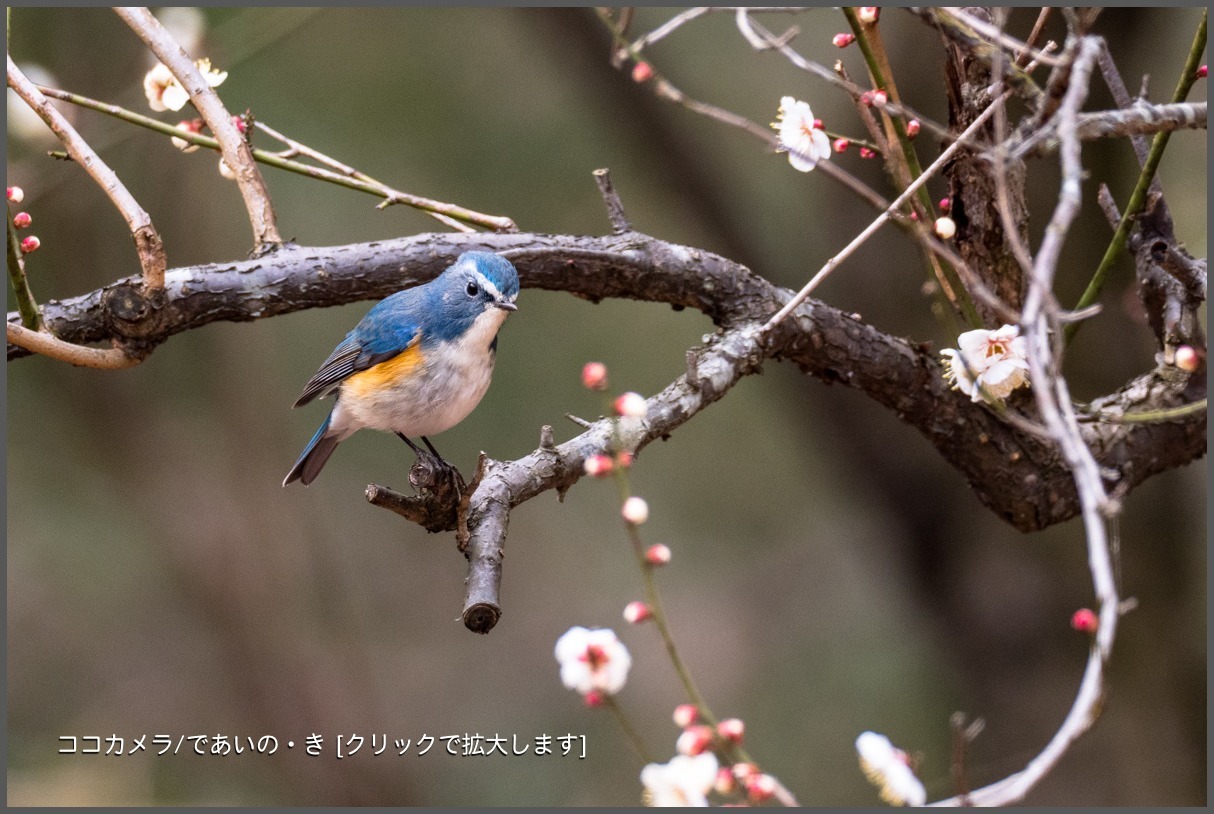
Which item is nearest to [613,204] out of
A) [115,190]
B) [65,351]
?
[115,190]

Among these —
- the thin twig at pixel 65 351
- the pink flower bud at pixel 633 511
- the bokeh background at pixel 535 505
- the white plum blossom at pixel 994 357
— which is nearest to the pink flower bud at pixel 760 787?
the pink flower bud at pixel 633 511

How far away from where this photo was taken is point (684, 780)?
126cm

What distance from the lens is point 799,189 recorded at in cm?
575

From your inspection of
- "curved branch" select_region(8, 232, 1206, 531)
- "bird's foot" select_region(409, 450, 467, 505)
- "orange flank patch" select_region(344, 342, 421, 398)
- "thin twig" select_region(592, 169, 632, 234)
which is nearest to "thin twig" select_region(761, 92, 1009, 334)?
"curved branch" select_region(8, 232, 1206, 531)

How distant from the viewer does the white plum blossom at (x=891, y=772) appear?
1.31 meters

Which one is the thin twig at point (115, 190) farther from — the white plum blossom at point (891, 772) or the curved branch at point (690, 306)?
the white plum blossom at point (891, 772)

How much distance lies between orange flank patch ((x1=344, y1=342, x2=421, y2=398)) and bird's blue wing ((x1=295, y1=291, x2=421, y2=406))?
0.02m

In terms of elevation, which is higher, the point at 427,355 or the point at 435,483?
the point at 427,355

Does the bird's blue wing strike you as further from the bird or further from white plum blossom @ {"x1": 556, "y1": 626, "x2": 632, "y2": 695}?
white plum blossom @ {"x1": 556, "y1": 626, "x2": 632, "y2": 695}

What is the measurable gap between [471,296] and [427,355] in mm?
200

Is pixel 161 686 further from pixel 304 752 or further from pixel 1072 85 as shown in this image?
pixel 1072 85

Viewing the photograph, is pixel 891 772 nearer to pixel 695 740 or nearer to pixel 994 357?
pixel 695 740

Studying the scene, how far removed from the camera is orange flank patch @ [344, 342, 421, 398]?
2.77 metres

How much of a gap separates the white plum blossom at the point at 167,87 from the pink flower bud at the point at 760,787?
2247 mm
